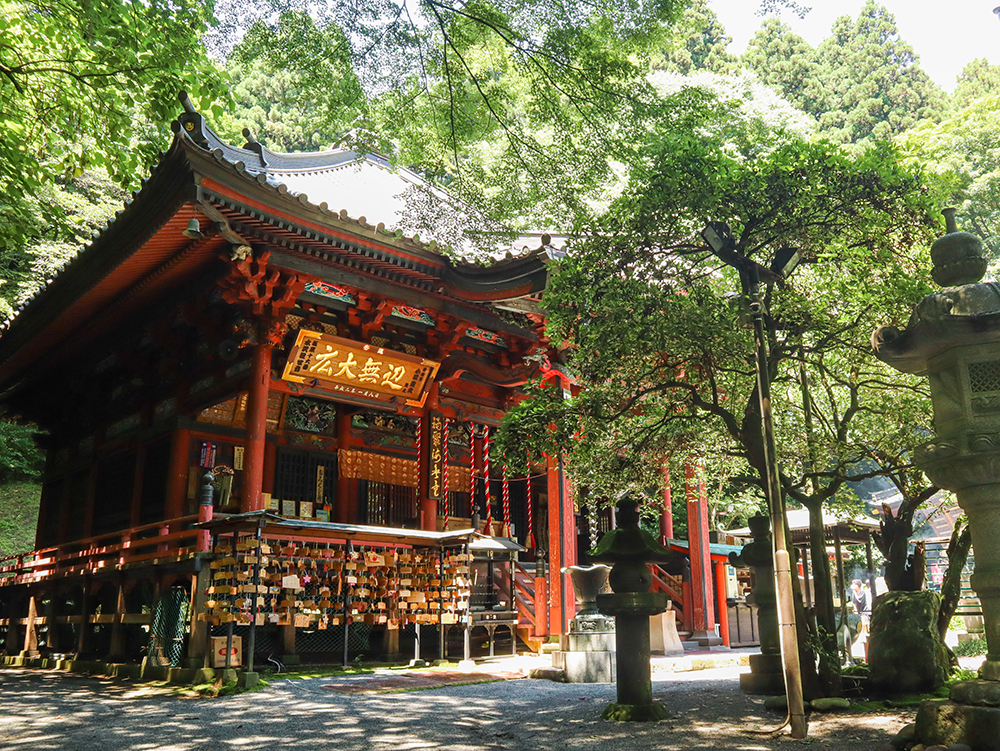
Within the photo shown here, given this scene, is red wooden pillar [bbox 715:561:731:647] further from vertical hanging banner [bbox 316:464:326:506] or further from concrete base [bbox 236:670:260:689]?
concrete base [bbox 236:670:260:689]

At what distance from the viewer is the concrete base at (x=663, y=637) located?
12.0 meters

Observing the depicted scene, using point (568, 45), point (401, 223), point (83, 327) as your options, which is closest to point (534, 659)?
point (401, 223)

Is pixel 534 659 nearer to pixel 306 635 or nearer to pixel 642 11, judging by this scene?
pixel 306 635

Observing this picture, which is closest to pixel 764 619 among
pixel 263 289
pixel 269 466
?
pixel 263 289

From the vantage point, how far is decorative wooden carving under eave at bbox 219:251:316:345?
33.3ft

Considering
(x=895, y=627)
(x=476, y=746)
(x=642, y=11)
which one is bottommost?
(x=476, y=746)

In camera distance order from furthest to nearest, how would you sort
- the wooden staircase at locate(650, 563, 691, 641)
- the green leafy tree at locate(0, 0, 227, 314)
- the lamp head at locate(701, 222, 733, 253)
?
the wooden staircase at locate(650, 563, 691, 641) < the green leafy tree at locate(0, 0, 227, 314) < the lamp head at locate(701, 222, 733, 253)

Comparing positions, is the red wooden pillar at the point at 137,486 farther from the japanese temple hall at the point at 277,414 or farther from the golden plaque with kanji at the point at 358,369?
the golden plaque with kanji at the point at 358,369

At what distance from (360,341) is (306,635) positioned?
454 centimetres

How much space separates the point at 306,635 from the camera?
11.1 metres

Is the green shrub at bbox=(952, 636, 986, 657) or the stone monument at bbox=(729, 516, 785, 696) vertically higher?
the stone monument at bbox=(729, 516, 785, 696)

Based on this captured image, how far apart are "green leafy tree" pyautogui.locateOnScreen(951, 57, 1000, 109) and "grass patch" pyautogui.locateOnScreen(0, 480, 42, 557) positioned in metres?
42.6

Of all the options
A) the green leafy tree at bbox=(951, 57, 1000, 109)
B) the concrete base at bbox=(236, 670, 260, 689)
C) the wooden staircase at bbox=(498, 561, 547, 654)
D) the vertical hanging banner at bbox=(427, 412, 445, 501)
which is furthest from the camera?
the green leafy tree at bbox=(951, 57, 1000, 109)

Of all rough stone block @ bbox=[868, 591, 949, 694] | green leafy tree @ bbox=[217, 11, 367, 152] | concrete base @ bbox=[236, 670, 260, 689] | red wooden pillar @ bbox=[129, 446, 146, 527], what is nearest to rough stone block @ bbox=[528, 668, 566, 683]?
concrete base @ bbox=[236, 670, 260, 689]
